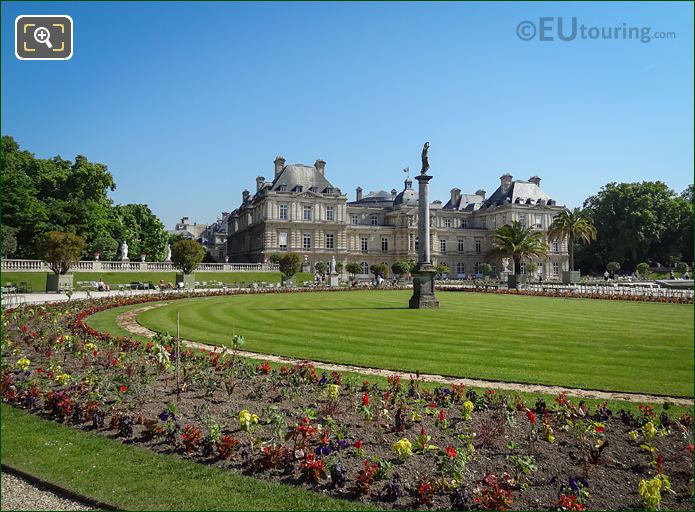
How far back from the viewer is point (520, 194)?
93.2 meters

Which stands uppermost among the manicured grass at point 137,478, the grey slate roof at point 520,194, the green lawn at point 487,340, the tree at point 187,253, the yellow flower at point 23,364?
the grey slate roof at point 520,194

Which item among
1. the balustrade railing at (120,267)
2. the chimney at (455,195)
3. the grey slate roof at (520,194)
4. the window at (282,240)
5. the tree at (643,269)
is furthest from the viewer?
the chimney at (455,195)

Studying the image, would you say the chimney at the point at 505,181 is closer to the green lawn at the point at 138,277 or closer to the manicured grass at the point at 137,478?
the green lawn at the point at 138,277

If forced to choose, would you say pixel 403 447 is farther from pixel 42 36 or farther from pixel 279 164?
pixel 279 164

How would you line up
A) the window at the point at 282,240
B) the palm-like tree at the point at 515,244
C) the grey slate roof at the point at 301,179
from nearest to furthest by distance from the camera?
the palm-like tree at the point at 515,244 → the window at the point at 282,240 → the grey slate roof at the point at 301,179

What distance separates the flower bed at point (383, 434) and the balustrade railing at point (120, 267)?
40395 mm

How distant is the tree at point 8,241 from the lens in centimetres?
4681

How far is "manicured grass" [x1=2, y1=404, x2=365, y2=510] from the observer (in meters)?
5.97

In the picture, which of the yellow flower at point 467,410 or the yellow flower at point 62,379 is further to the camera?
the yellow flower at point 62,379

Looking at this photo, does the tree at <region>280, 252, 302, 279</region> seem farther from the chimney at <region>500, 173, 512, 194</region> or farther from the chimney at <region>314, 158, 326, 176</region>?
the chimney at <region>500, 173, 512, 194</region>

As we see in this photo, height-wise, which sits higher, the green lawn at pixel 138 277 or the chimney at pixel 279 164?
the chimney at pixel 279 164

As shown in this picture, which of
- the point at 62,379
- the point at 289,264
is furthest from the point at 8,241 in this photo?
the point at 62,379

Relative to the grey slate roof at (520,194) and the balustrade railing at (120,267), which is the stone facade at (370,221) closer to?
the grey slate roof at (520,194)

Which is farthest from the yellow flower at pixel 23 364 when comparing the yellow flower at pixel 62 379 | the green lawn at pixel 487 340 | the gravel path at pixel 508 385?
the green lawn at pixel 487 340
